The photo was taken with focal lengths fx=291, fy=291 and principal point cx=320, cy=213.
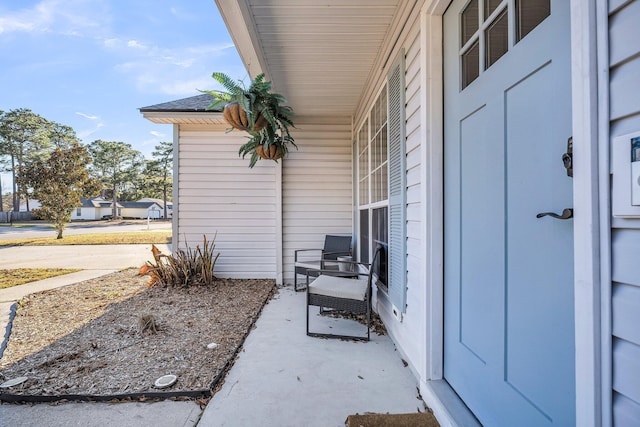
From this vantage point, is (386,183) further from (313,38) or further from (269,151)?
(269,151)

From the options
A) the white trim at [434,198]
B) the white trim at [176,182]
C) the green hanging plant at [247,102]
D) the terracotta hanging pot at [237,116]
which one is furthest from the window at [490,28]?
the white trim at [176,182]

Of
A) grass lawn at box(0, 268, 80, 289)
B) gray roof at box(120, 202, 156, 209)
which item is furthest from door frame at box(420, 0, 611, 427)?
gray roof at box(120, 202, 156, 209)

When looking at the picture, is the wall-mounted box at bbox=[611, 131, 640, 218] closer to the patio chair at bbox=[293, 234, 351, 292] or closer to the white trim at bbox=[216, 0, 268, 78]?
the white trim at bbox=[216, 0, 268, 78]

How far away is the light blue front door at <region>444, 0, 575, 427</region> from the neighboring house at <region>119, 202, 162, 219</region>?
37999mm

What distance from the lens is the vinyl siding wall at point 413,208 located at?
6.51 feet

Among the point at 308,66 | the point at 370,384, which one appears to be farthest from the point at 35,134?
the point at 370,384

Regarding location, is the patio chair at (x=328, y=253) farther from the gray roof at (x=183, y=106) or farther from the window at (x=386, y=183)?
the gray roof at (x=183, y=106)

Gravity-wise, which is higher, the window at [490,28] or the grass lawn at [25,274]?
the window at [490,28]

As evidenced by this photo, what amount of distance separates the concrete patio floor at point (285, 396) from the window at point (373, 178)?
1.30m

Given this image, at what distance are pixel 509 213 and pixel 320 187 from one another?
3928 millimetres

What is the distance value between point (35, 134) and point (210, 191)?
29768 mm

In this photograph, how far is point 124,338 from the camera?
2791 millimetres

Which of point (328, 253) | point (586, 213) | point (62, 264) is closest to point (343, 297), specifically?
point (328, 253)

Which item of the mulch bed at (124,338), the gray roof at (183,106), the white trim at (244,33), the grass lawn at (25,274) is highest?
the gray roof at (183,106)
